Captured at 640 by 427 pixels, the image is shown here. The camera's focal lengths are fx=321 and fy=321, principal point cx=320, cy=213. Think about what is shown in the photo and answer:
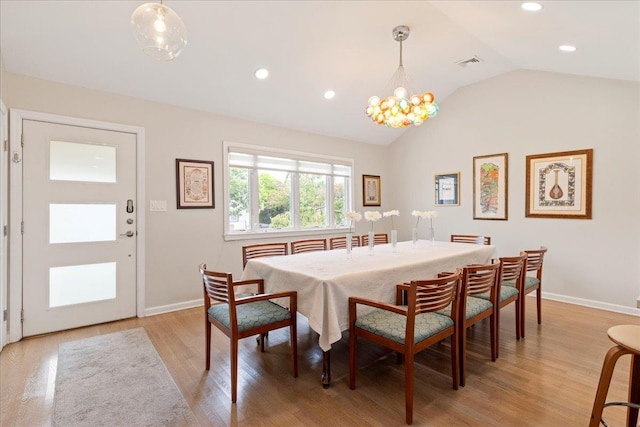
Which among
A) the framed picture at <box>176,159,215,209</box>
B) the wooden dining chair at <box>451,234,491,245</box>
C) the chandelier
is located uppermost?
the chandelier

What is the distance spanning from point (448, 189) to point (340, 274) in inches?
144

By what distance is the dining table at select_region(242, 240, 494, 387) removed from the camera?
2076 mm

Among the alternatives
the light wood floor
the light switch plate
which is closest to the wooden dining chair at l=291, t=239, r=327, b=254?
the light wood floor

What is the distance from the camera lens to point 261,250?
333 centimetres

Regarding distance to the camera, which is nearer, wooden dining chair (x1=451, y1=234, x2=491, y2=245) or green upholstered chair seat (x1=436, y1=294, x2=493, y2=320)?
green upholstered chair seat (x1=436, y1=294, x2=493, y2=320)

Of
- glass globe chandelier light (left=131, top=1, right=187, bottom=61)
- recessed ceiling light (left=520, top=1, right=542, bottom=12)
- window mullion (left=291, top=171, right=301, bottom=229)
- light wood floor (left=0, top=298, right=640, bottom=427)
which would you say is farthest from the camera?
window mullion (left=291, top=171, right=301, bottom=229)

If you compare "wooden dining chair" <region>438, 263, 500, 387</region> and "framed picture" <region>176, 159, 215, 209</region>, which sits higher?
"framed picture" <region>176, 159, 215, 209</region>

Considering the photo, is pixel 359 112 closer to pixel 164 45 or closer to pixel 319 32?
pixel 319 32

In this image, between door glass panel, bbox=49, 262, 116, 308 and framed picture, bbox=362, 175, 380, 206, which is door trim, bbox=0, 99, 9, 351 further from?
framed picture, bbox=362, 175, 380, 206

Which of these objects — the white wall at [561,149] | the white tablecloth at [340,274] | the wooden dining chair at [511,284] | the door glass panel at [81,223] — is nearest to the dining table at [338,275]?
the white tablecloth at [340,274]

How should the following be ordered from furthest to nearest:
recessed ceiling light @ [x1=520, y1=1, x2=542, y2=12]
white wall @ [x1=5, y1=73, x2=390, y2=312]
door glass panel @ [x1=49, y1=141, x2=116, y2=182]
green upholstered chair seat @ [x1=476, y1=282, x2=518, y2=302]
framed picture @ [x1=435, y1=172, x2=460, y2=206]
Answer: framed picture @ [x1=435, y1=172, x2=460, y2=206]
white wall @ [x1=5, y1=73, x2=390, y2=312]
door glass panel @ [x1=49, y1=141, x2=116, y2=182]
green upholstered chair seat @ [x1=476, y1=282, x2=518, y2=302]
recessed ceiling light @ [x1=520, y1=1, x2=542, y2=12]

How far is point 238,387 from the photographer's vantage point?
7.19 feet

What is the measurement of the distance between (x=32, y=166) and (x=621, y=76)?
5976 mm

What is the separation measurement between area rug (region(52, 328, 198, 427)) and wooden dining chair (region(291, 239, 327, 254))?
1617mm
